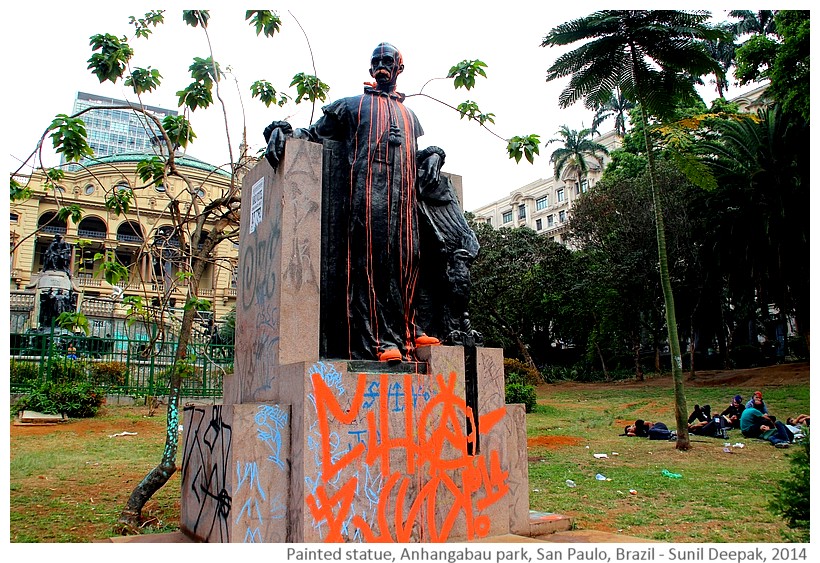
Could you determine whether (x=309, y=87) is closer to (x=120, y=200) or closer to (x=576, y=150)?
(x=120, y=200)

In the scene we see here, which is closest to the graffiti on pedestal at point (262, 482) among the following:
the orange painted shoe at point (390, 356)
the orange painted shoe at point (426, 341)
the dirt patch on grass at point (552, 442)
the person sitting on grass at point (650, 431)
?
the orange painted shoe at point (390, 356)

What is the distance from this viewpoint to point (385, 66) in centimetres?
562

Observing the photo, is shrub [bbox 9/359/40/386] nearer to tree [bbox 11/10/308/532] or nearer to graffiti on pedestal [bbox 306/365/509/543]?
tree [bbox 11/10/308/532]

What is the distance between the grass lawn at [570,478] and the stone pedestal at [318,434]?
1.67 metres

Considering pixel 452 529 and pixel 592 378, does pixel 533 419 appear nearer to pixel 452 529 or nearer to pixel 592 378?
pixel 452 529

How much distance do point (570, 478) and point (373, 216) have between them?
18.2ft

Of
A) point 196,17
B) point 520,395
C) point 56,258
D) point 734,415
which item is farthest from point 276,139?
point 56,258

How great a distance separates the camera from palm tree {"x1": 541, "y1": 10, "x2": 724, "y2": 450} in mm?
12359

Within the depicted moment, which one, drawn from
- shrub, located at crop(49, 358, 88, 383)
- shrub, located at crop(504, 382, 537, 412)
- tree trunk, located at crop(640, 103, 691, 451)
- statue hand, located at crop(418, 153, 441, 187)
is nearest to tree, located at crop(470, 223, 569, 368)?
shrub, located at crop(504, 382, 537, 412)

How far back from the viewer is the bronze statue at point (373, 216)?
5.16 m

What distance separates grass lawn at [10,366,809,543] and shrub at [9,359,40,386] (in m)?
2.12

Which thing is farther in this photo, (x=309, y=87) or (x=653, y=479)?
(x=653, y=479)
